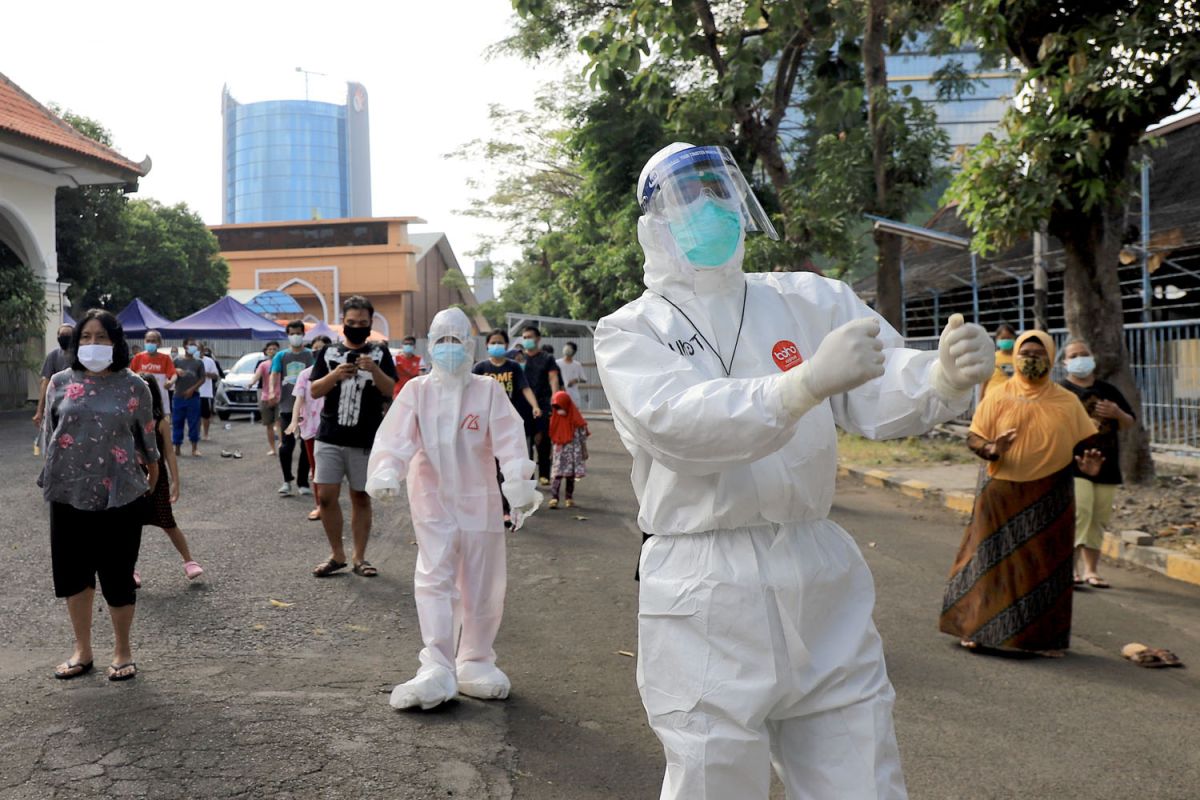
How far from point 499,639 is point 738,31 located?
963 cm

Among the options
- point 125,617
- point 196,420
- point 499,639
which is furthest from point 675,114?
point 125,617

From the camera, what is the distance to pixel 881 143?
1532cm

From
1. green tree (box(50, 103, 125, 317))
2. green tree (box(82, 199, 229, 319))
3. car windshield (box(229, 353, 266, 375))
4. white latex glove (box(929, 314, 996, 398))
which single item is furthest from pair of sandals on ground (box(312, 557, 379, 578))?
green tree (box(82, 199, 229, 319))

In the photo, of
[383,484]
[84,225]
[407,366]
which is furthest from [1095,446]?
[84,225]

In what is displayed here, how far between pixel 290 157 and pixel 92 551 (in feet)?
503

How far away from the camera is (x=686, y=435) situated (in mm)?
2309

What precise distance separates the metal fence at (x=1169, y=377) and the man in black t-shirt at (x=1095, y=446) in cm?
488

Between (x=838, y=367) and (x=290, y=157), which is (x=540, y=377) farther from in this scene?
(x=290, y=157)

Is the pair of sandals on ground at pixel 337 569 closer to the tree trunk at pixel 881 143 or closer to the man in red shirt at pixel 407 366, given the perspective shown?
the man in red shirt at pixel 407 366

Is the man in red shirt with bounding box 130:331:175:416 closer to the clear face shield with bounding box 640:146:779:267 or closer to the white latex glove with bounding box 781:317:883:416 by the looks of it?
the clear face shield with bounding box 640:146:779:267

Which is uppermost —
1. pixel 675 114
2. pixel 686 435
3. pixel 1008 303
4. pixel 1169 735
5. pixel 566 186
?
pixel 566 186

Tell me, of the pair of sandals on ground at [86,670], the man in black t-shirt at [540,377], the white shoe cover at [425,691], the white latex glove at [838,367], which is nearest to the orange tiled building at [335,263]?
the man in black t-shirt at [540,377]

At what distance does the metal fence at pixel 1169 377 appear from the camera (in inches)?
483

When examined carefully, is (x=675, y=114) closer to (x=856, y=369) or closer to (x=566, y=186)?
(x=856, y=369)
